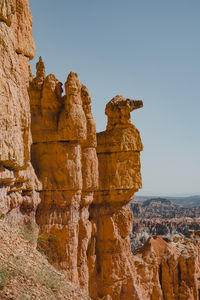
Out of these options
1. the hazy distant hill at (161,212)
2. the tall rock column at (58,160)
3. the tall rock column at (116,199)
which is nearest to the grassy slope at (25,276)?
the tall rock column at (58,160)

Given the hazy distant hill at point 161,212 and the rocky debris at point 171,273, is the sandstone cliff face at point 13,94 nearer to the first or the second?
the rocky debris at point 171,273

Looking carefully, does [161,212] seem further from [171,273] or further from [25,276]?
[25,276]

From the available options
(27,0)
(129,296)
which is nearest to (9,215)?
(27,0)

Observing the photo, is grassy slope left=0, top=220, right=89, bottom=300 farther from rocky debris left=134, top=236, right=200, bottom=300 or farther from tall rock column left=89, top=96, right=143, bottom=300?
rocky debris left=134, top=236, right=200, bottom=300

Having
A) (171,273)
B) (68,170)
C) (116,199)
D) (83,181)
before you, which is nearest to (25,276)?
(68,170)

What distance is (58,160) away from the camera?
1209 cm

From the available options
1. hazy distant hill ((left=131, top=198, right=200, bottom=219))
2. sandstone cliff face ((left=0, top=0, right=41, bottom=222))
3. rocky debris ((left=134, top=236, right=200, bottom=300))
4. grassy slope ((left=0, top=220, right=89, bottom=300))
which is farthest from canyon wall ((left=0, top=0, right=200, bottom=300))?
hazy distant hill ((left=131, top=198, right=200, bottom=219))

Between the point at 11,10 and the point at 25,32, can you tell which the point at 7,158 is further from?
the point at 25,32

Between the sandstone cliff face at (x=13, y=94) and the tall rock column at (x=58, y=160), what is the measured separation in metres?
2.99

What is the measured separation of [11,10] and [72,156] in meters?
5.96

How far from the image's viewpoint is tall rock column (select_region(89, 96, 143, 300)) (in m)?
15.3

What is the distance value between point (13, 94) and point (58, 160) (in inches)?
208

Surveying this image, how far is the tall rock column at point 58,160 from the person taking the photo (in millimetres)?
11961

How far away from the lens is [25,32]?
8594mm
